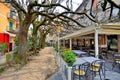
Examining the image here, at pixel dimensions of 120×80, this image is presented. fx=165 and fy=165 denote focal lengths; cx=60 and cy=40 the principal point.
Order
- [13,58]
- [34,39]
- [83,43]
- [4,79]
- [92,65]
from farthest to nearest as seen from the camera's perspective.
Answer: [83,43] < [34,39] < [13,58] < [4,79] < [92,65]

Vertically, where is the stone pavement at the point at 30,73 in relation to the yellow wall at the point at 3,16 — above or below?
below

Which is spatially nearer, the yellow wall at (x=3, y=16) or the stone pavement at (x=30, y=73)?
the stone pavement at (x=30, y=73)

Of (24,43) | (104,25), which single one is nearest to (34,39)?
(24,43)

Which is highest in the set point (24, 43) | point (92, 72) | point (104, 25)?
point (104, 25)

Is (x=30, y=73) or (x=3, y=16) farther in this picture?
(x=3, y=16)

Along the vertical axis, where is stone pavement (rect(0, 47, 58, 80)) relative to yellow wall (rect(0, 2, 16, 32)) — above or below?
below

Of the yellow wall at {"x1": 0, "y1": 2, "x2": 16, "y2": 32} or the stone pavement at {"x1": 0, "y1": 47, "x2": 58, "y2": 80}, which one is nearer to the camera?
the stone pavement at {"x1": 0, "y1": 47, "x2": 58, "y2": 80}

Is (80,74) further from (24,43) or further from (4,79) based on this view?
(24,43)

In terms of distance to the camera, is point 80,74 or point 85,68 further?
point 85,68

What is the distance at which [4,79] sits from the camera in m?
8.30

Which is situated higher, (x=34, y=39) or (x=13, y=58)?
(x=34, y=39)

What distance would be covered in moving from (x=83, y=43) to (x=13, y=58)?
15552mm

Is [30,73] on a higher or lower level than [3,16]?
lower

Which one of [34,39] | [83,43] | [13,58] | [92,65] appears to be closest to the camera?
[92,65]
